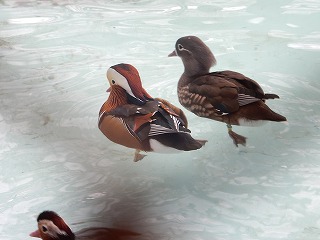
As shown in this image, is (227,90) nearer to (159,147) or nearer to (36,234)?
(159,147)

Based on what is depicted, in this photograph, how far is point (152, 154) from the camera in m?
0.58

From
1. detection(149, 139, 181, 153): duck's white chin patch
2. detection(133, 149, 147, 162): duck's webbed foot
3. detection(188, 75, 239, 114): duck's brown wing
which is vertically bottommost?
detection(133, 149, 147, 162): duck's webbed foot

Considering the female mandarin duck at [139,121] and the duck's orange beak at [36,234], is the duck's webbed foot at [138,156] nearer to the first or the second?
the female mandarin duck at [139,121]

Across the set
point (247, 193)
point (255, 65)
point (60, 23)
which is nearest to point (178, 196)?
point (247, 193)

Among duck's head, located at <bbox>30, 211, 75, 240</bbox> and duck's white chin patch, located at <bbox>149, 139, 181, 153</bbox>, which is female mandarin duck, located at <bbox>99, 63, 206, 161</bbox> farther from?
duck's head, located at <bbox>30, 211, 75, 240</bbox>

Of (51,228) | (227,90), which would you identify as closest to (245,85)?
(227,90)

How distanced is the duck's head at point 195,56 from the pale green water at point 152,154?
1.5 inches

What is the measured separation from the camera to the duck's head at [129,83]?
0.60 meters

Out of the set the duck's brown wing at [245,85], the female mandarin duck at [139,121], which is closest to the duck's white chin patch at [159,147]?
the female mandarin duck at [139,121]

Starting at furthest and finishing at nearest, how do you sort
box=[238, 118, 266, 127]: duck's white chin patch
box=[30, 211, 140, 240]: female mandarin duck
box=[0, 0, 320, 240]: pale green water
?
1. box=[238, 118, 266, 127]: duck's white chin patch
2. box=[0, 0, 320, 240]: pale green water
3. box=[30, 211, 140, 240]: female mandarin duck

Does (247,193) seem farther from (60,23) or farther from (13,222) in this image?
(60,23)

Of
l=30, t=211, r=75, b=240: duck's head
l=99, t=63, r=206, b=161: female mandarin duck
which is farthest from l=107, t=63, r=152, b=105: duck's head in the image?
l=30, t=211, r=75, b=240: duck's head

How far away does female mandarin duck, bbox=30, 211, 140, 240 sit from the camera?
0.40 m

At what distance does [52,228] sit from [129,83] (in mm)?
189
